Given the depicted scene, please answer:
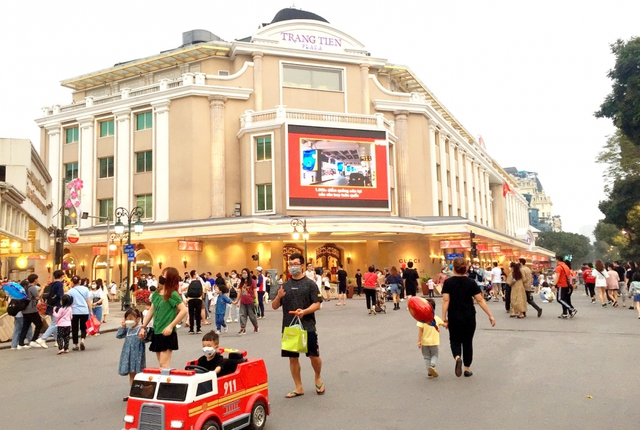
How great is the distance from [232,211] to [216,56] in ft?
40.0

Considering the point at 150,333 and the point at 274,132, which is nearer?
the point at 150,333

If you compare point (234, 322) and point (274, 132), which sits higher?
point (274, 132)

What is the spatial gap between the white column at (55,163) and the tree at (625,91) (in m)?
38.2

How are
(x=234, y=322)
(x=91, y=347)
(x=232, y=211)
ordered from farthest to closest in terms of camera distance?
(x=232, y=211) < (x=234, y=322) < (x=91, y=347)

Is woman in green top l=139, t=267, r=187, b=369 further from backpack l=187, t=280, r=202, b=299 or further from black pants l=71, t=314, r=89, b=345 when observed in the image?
black pants l=71, t=314, r=89, b=345

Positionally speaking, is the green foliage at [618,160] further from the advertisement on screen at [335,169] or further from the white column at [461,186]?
the advertisement on screen at [335,169]

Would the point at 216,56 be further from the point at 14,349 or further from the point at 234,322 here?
the point at 14,349

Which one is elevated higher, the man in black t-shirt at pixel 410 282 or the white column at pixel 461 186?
the white column at pixel 461 186

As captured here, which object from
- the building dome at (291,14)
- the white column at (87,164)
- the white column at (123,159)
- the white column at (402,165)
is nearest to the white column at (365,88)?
the white column at (402,165)

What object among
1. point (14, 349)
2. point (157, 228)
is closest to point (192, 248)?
point (157, 228)

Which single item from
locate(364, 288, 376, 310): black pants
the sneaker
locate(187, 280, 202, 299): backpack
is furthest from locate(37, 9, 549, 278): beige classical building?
the sneaker

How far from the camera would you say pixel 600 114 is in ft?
111

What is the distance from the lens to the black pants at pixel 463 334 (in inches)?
306

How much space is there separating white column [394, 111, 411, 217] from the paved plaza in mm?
26643
